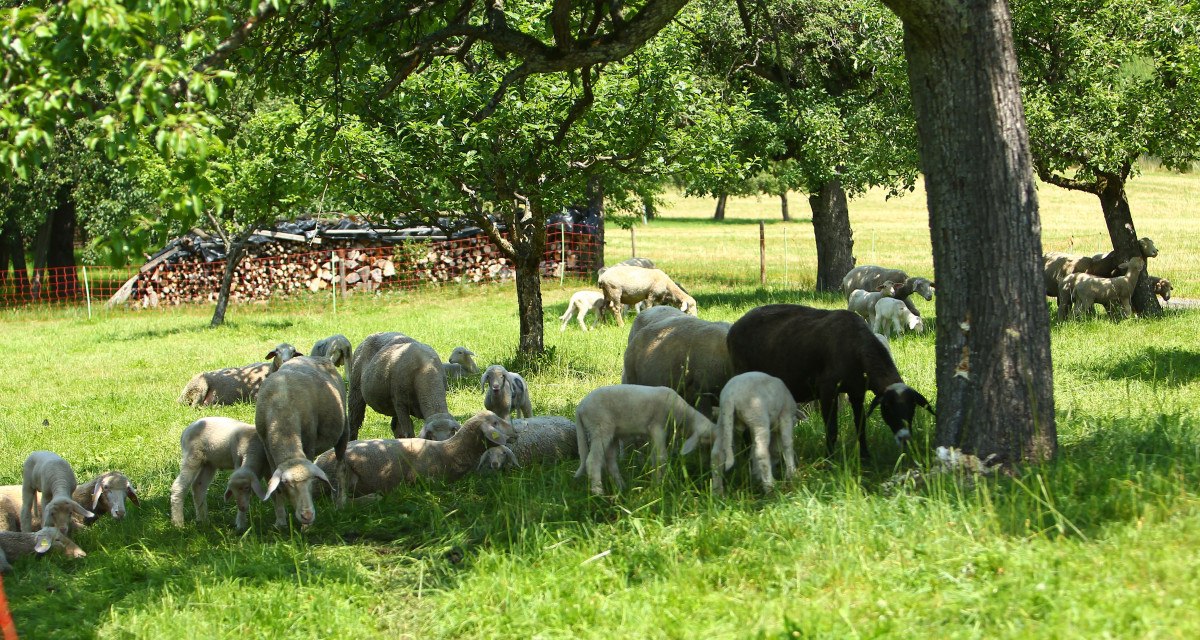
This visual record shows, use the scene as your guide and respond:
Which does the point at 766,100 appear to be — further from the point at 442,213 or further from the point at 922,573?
the point at 922,573

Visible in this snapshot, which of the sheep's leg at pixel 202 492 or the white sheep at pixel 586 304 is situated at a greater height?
the white sheep at pixel 586 304

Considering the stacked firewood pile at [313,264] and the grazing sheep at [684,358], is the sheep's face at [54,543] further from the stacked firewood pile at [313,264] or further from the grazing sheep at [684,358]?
the stacked firewood pile at [313,264]

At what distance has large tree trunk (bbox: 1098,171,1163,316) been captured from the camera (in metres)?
17.3

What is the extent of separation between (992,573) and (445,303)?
22.2m

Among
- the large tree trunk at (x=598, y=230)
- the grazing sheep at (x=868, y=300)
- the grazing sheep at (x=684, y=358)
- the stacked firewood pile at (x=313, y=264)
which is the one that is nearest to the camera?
the grazing sheep at (x=684, y=358)

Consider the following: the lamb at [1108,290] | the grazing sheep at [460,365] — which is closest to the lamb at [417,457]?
the grazing sheep at [460,365]

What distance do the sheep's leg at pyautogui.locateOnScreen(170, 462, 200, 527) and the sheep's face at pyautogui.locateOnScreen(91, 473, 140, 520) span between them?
345mm

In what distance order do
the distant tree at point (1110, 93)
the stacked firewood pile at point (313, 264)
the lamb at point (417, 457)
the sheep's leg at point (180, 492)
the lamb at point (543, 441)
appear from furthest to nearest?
the stacked firewood pile at point (313, 264)
the distant tree at point (1110, 93)
the lamb at point (543, 441)
the lamb at point (417, 457)
the sheep's leg at point (180, 492)

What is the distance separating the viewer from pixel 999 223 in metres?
6.43

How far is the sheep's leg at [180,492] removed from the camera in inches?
306

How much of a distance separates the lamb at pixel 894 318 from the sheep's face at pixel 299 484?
32.8ft


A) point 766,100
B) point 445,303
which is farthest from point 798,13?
point 445,303

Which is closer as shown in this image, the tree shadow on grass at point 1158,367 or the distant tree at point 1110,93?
the tree shadow on grass at point 1158,367

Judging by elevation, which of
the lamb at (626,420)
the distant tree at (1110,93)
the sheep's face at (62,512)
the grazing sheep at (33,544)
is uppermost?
the distant tree at (1110,93)
